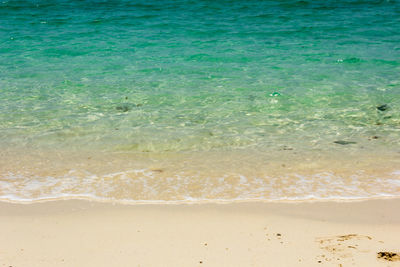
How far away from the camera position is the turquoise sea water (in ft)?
21.9

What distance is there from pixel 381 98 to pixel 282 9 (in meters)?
8.41

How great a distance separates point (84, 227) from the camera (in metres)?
4.39

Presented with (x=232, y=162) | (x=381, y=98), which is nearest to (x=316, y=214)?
(x=232, y=162)

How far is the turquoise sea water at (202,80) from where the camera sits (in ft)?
21.9

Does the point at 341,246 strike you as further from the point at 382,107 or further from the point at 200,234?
the point at 382,107

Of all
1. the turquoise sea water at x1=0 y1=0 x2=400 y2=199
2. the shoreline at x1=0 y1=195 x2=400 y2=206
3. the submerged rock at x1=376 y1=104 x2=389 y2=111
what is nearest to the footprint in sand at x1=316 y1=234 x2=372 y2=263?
the shoreline at x1=0 y1=195 x2=400 y2=206

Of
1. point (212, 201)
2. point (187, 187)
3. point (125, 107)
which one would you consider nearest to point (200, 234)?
point (212, 201)

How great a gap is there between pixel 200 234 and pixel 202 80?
5721 millimetres

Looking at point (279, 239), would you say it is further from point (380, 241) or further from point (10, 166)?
point (10, 166)

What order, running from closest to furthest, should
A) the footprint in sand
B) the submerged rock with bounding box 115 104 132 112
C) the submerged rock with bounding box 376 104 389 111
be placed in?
1. the footprint in sand
2. the submerged rock with bounding box 376 104 389 111
3. the submerged rock with bounding box 115 104 132 112

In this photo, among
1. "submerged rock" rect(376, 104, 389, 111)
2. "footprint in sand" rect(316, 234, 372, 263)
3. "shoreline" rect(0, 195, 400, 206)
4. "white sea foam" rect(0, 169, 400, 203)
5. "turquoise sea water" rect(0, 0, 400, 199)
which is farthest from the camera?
"submerged rock" rect(376, 104, 389, 111)

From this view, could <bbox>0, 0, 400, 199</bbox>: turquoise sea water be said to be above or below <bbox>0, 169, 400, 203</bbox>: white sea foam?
above

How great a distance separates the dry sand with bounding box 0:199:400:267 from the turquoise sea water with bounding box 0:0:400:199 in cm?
70

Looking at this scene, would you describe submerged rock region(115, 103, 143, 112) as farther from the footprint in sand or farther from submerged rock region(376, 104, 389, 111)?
the footprint in sand
